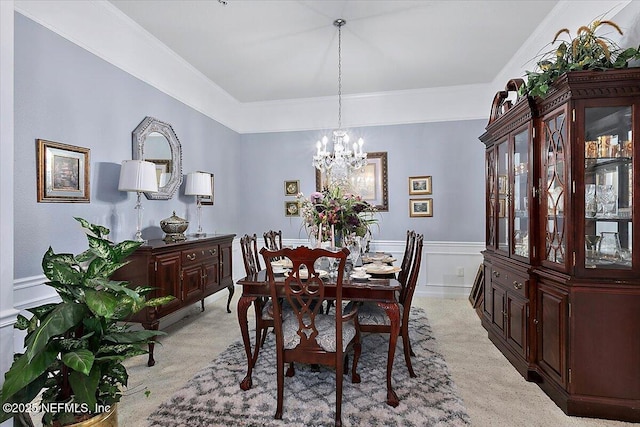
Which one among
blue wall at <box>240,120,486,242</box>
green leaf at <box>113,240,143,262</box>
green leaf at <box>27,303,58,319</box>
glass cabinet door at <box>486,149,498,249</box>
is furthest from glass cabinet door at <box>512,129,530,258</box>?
green leaf at <box>27,303,58,319</box>

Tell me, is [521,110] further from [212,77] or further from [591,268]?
[212,77]

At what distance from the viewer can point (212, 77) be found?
457 cm

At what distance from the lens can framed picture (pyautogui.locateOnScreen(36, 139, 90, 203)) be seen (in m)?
2.39

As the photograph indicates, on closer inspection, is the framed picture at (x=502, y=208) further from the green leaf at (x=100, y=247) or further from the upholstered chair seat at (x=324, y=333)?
the green leaf at (x=100, y=247)

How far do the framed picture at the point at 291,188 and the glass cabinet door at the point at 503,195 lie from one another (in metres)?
3.11

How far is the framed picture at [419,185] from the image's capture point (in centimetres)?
505

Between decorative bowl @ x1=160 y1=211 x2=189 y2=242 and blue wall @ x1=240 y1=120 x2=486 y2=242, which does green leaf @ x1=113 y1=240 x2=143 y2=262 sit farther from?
blue wall @ x1=240 y1=120 x2=486 y2=242

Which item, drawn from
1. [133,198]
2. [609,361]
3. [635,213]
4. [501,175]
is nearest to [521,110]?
[501,175]

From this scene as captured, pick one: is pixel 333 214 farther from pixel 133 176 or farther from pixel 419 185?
pixel 419 185

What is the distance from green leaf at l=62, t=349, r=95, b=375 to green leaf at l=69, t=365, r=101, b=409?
0.09 meters

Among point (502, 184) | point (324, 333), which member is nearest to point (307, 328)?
point (324, 333)

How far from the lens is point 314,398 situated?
2303 millimetres

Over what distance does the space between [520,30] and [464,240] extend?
278 centimetres

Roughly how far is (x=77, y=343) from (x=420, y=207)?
4520 mm
